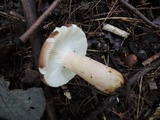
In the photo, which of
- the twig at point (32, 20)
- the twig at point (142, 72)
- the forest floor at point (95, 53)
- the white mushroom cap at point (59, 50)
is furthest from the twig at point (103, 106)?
the twig at point (32, 20)

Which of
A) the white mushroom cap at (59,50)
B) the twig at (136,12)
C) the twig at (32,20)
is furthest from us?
the twig at (136,12)

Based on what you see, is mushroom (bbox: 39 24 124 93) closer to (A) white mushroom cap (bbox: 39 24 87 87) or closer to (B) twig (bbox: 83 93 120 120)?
(A) white mushroom cap (bbox: 39 24 87 87)

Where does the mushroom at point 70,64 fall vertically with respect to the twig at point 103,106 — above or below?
above

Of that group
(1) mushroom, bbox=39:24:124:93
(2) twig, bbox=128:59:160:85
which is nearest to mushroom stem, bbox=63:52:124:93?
(1) mushroom, bbox=39:24:124:93

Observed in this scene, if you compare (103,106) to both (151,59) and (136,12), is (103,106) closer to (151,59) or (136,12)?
(151,59)

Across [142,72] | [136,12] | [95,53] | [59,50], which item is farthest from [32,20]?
[142,72]

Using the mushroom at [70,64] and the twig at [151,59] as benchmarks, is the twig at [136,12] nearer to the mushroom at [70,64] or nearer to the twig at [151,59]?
the twig at [151,59]

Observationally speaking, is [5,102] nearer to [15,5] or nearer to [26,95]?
[26,95]

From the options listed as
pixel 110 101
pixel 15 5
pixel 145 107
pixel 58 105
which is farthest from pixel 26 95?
pixel 145 107
